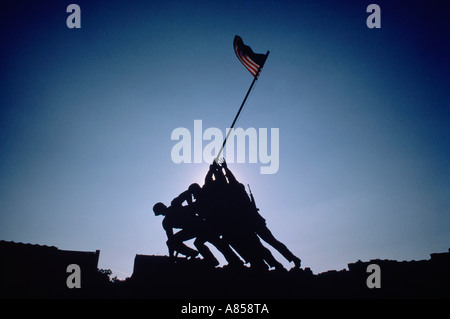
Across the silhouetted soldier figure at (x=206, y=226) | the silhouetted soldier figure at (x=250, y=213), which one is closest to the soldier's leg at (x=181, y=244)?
the silhouetted soldier figure at (x=206, y=226)

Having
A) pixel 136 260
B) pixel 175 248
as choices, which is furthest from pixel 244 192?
pixel 136 260

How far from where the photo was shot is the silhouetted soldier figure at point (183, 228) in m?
7.19

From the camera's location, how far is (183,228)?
7.44m

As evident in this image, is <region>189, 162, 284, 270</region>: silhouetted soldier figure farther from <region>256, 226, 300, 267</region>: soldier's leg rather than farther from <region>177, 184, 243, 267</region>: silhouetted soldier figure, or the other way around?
<region>256, 226, 300, 267</region>: soldier's leg

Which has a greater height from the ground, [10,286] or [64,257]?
[64,257]

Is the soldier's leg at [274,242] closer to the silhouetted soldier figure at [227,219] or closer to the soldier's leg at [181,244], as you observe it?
the silhouetted soldier figure at [227,219]

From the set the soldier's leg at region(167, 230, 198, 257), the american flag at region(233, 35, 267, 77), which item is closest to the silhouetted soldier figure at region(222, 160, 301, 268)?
the soldier's leg at region(167, 230, 198, 257)

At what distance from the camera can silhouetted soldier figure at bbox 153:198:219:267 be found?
7188mm

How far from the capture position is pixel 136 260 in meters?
6.65

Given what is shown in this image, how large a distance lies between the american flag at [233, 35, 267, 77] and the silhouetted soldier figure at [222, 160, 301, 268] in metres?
4.36
